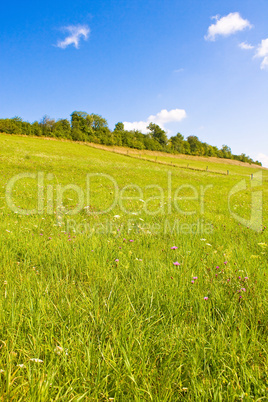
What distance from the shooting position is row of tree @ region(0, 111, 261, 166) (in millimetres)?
61500

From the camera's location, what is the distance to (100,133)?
284 feet

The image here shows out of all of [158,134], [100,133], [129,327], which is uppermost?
[158,134]

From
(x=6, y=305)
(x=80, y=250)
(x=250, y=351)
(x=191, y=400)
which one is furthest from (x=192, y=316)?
(x=80, y=250)

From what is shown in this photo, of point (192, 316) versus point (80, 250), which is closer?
point (192, 316)

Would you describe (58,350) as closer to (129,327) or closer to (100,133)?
(129,327)

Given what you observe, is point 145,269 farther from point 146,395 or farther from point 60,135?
point 60,135

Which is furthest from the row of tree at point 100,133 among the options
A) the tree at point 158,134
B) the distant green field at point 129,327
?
the distant green field at point 129,327

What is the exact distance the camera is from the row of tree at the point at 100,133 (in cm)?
6150

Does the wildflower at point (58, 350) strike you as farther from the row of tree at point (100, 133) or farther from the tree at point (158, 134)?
the tree at point (158, 134)

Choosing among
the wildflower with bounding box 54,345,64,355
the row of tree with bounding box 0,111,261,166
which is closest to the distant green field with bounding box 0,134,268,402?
the wildflower with bounding box 54,345,64,355

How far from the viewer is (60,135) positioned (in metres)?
66.9

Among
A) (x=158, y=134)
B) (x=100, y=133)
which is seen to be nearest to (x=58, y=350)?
(x=100, y=133)

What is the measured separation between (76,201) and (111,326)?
7.42m

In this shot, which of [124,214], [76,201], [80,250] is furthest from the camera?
[76,201]
